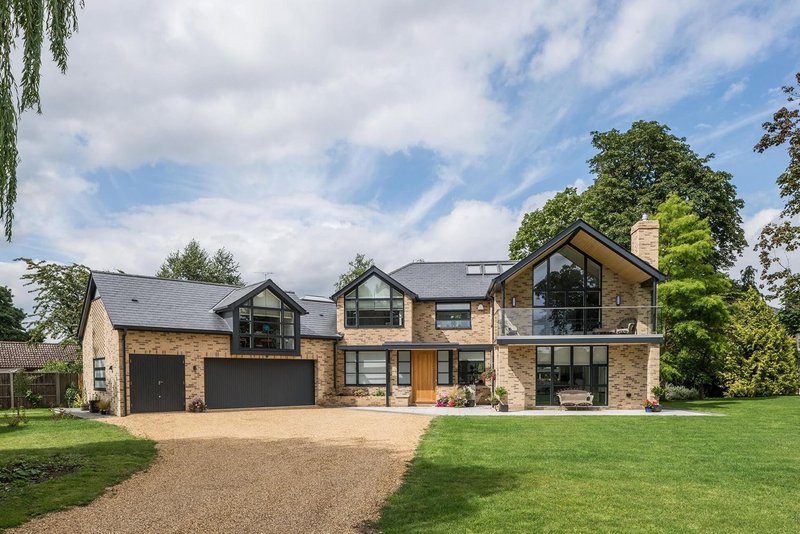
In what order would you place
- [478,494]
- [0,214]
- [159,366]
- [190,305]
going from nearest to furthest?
[0,214] < [478,494] < [159,366] < [190,305]

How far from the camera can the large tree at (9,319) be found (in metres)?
44.6

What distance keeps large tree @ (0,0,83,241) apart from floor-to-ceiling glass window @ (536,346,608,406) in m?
17.7

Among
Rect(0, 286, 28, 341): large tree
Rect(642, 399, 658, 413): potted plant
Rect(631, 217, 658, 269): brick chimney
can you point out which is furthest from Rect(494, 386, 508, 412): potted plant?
Rect(0, 286, 28, 341): large tree

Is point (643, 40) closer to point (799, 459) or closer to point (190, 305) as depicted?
point (799, 459)

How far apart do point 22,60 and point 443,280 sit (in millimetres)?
20354

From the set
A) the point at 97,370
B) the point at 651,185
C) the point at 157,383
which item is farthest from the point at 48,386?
the point at 651,185

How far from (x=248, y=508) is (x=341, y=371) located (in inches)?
700

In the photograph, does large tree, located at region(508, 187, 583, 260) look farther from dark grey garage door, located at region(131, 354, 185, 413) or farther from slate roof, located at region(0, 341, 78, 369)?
slate roof, located at region(0, 341, 78, 369)

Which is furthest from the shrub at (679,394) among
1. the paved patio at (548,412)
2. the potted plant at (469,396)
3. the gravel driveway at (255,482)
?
the gravel driveway at (255,482)

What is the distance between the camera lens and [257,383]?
904 inches

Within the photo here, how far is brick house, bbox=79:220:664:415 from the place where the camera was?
20.4 meters

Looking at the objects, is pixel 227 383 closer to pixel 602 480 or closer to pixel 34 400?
pixel 34 400

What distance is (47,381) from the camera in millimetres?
24859

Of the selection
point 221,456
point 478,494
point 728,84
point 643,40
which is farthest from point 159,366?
point 728,84
